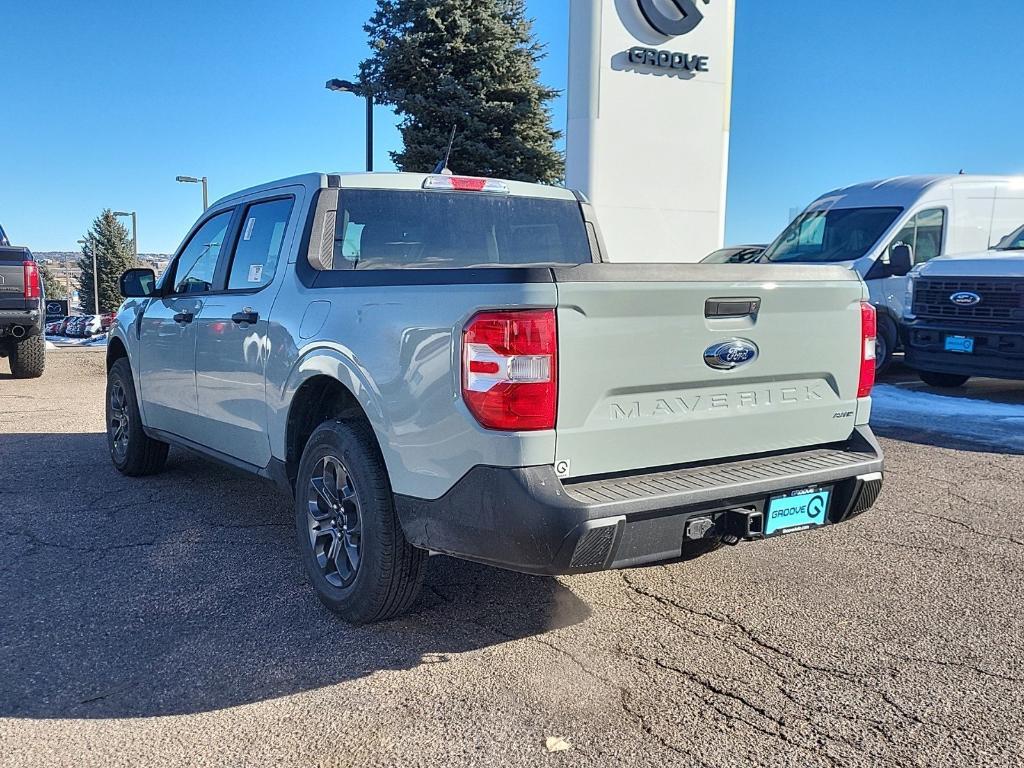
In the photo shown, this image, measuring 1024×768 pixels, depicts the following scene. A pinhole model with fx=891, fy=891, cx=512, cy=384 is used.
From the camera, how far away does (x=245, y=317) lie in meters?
4.27

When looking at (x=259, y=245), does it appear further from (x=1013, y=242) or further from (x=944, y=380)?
(x=1013, y=242)

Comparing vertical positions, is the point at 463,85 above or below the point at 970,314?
above

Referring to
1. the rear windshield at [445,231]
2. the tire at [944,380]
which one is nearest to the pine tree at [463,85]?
the tire at [944,380]

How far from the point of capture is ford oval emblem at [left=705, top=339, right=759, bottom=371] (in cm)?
323

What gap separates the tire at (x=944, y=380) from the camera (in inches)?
422

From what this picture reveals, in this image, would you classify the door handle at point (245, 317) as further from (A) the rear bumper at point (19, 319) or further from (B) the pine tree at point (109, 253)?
(B) the pine tree at point (109, 253)

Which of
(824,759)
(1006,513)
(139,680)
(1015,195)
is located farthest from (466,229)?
(1015,195)

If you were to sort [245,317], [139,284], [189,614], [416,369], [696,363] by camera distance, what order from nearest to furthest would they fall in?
1. [416,369]
2. [696,363]
3. [189,614]
4. [245,317]
5. [139,284]

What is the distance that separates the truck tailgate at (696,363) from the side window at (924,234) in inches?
336

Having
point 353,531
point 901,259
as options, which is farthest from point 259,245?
point 901,259

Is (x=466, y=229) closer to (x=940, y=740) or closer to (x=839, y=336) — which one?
(x=839, y=336)

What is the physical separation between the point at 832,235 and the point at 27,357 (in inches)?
414

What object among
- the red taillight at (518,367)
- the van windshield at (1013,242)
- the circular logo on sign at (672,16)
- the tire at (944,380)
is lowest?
the tire at (944,380)

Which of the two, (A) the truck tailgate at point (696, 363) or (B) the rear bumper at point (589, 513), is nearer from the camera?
(B) the rear bumper at point (589, 513)
